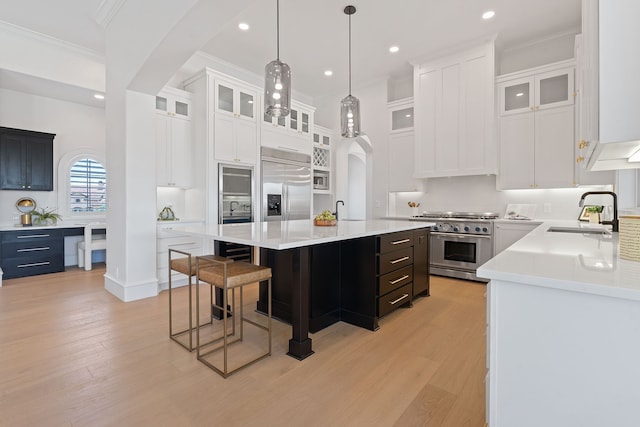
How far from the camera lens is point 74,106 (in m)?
5.13

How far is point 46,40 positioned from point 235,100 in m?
2.43

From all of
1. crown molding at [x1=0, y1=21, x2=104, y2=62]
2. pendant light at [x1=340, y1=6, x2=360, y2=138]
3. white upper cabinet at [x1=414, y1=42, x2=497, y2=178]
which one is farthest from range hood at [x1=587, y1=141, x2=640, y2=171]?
crown molding at [x1=0, y1=21, x2=104, y2=62]

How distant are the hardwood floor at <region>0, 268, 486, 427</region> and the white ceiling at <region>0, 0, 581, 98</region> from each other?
3.33 meters

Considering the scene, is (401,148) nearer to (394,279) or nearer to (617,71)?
(394,279)

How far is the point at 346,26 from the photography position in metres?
3.96

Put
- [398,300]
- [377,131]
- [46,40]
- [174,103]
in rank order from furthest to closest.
A: [377,131]
[174,103]
[46,40]
[398,300]

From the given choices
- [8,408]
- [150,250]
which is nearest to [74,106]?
[150,250]

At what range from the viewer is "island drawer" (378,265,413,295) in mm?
2709

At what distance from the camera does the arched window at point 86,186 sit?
5.24m

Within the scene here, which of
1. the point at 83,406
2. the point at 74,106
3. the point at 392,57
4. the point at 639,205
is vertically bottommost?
the point at 83,406

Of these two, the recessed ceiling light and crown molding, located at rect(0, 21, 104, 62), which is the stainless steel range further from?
crown molding, located at rect(0, 21, 104, 62)

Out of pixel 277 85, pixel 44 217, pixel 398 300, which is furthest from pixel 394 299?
pixel 44 217

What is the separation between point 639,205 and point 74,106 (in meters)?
7.36

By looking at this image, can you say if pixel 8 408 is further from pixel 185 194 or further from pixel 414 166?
pixel 414 166
